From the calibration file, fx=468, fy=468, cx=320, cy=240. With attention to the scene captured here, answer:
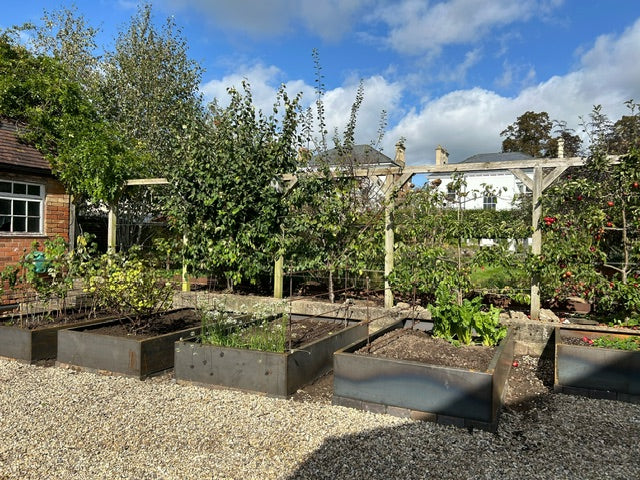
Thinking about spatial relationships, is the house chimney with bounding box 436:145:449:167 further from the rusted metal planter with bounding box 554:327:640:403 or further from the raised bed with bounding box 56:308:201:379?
the raised bed with bounding box 56:308:201:379

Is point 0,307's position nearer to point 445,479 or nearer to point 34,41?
point 445,479

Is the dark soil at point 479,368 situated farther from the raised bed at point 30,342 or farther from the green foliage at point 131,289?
the raised bed at point 30,342

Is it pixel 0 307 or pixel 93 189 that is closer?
pixel 0 307

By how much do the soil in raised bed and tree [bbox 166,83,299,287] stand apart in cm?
310

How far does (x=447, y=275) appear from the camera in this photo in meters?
6.30

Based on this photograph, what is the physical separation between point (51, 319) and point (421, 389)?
484 centimetres

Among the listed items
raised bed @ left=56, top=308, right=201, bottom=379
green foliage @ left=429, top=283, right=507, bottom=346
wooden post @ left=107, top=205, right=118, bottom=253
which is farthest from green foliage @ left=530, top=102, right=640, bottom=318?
wooden post @ left=107, top=205, right=118, bottom=253

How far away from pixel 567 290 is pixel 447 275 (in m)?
1.50

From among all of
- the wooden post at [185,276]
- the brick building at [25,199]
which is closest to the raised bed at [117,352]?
the wooden post at [185,276]

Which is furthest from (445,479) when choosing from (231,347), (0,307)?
(0,307)

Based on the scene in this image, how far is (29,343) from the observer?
17.3 feet

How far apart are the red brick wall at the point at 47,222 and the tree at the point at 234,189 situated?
11.7ft

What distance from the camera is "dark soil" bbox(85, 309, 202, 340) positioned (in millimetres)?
5449

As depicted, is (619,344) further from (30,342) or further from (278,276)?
(30,342)
